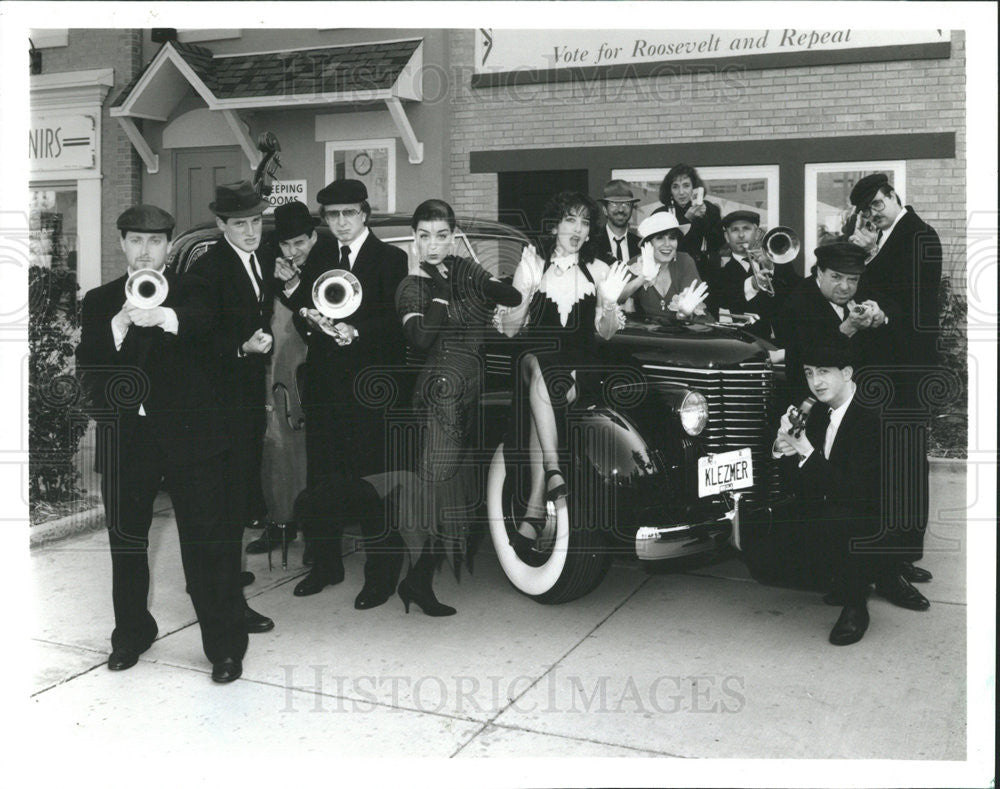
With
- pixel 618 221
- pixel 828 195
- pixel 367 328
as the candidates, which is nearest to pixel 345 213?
pixel 367 328

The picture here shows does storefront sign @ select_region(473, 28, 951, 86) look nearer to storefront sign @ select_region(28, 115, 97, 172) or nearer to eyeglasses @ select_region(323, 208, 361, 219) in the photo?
eyeglasses @ select_region(323, 208, 361, 219)

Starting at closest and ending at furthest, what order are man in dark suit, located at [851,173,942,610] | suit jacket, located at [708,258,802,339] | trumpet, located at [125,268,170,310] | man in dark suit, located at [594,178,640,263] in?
trumpet, located at [125,268,170,310], man in dark suit, located at [851,173,942,610], suit jacket, located at [708,258,802,339], man in dark suit, located at [594,178,640,263]

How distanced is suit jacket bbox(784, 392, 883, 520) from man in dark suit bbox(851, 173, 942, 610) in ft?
0.92

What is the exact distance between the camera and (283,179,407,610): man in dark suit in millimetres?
5059

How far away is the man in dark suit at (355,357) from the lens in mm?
5059

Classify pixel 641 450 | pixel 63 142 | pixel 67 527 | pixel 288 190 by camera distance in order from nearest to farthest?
pixel 641 450
pixel 67 527
pixel 288 190
pixel 63 142

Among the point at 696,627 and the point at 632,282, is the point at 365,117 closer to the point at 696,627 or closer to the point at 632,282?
the point at 632,282

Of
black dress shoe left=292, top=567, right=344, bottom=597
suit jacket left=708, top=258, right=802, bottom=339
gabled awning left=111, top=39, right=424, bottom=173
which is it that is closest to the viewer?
black dress shoe left=292, top=567, right=344, bottom=597

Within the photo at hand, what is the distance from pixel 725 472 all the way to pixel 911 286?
1.30 meters

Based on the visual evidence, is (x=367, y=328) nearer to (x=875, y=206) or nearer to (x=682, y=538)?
(x=682, y=538)

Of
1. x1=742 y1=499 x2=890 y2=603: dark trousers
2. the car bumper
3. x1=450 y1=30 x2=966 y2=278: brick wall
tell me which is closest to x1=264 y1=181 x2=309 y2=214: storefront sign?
x1=450 y1=30 x2=966 y2=278: brick wall

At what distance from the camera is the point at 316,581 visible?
548cm

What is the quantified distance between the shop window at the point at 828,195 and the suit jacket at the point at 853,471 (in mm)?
4056

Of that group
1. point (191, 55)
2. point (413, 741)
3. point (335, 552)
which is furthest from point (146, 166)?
point (413, 741)
